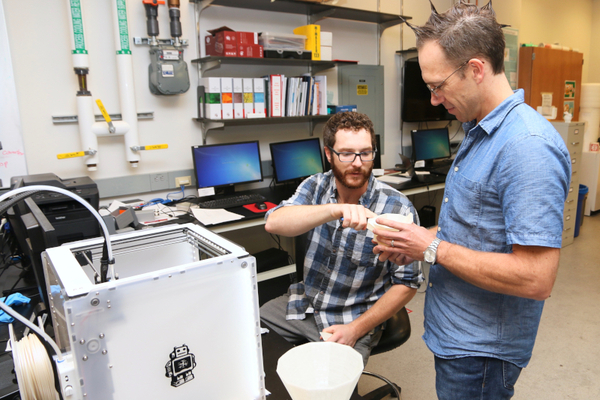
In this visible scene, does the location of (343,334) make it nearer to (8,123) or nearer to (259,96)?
(259,96)

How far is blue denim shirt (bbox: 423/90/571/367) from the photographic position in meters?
0.89

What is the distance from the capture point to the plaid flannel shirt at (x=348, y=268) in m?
1.63

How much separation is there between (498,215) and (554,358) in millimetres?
2057

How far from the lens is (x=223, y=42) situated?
2891mm

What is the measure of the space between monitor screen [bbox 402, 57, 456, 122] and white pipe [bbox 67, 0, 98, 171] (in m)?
2.87

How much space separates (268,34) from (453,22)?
2288mm

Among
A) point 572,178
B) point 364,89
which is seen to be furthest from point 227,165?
point 572,178

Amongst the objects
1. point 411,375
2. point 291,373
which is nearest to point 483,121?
point 291,373

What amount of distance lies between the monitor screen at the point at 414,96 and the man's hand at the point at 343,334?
315 cm

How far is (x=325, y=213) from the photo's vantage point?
1390 mm

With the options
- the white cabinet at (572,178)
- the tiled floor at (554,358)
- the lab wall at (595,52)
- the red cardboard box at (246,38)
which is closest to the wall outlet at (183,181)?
the red cardboard box at (246,38)

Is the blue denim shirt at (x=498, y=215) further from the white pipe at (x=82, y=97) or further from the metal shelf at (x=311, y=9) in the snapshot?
the metal shelf at (x=311, y=9)

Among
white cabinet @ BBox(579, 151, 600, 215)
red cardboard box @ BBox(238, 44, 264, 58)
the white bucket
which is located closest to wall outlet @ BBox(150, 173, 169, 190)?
red cardboard box @ BBox(238, 44, 264, 58)

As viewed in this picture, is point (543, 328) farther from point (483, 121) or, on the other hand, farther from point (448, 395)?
point (483, 121)
